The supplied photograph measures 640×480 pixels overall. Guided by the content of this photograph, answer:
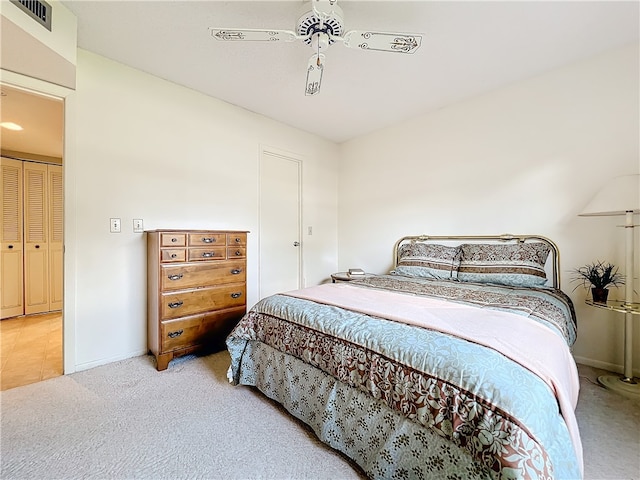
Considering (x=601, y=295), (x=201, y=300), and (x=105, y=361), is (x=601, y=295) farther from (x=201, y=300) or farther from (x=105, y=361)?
(x=105, y=361)

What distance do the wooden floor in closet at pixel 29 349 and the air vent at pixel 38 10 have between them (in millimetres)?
2473

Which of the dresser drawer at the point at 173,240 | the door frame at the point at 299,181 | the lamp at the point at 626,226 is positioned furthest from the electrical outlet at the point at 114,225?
the lamp at the point at 626,226

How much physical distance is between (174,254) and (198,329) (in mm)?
694

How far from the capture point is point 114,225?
2395 millimetres

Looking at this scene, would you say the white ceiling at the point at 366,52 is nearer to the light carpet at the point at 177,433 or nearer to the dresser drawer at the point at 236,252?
the dresser drawer at the point at 236,252

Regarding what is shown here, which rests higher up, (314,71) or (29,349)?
(314,71)

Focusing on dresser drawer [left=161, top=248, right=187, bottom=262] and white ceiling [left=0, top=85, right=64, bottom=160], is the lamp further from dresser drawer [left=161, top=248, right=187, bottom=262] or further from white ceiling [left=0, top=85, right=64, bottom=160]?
white ceiling [left=0, top=85, right=64, bottom=160]

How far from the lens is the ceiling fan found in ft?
5.39

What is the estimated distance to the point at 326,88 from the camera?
2.82 m

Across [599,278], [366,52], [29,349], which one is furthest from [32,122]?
[599,278]

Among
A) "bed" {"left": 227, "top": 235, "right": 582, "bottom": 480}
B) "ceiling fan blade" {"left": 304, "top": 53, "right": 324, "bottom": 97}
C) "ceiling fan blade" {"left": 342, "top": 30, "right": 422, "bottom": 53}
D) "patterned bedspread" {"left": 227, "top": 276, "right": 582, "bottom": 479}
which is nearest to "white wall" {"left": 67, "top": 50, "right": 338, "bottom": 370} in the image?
"bed" {"left": 227, "top": 235, "right": 582, "bottom": 480}

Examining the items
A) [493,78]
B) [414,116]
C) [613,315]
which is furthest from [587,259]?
[414,116]

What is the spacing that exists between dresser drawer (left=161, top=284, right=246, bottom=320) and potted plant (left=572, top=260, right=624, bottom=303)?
2884 millimetres

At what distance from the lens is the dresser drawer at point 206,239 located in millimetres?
2416
